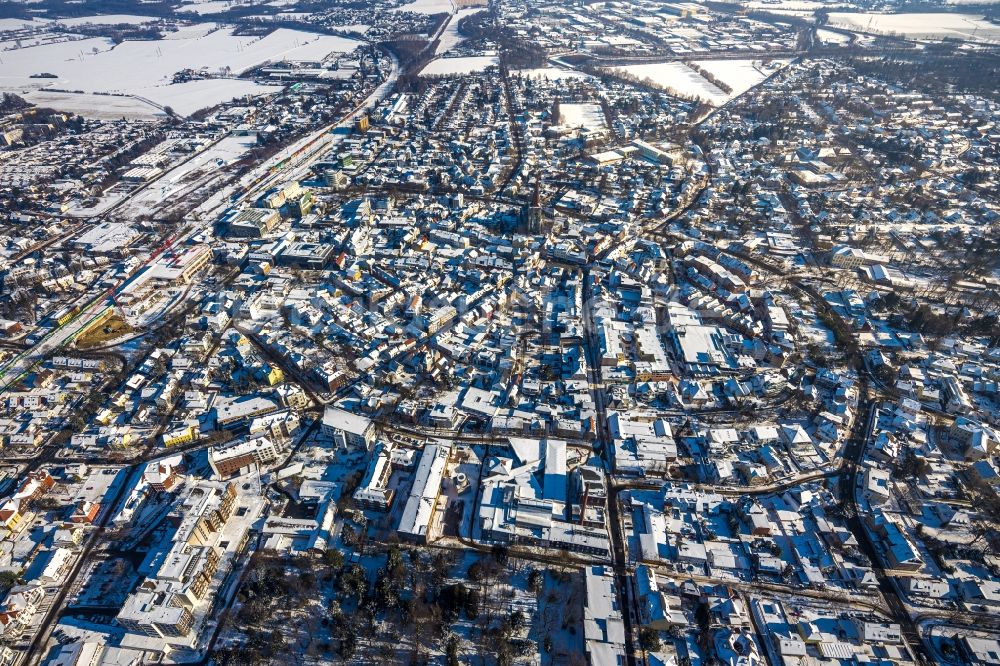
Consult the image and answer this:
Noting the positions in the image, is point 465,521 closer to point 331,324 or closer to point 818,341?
point 331,324

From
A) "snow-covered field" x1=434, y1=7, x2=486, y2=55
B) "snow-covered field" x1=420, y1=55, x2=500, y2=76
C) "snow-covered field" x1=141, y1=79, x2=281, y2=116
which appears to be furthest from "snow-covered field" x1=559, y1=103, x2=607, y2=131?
"snow-covered field" x1=141, y1=79, x2=281, y2=116

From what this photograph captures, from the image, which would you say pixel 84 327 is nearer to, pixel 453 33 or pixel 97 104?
pixel 97 104

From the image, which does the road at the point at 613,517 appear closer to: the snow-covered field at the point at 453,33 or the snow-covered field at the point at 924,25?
the snow-covered field at the point at 453,33

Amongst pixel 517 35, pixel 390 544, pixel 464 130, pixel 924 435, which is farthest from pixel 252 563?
pixel 517 35

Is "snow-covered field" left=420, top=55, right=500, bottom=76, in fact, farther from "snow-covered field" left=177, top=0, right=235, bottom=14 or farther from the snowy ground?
"snow-covered field" left=177, top=0, right=235, bottom=14

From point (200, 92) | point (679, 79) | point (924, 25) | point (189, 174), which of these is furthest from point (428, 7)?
point (924, 25)
